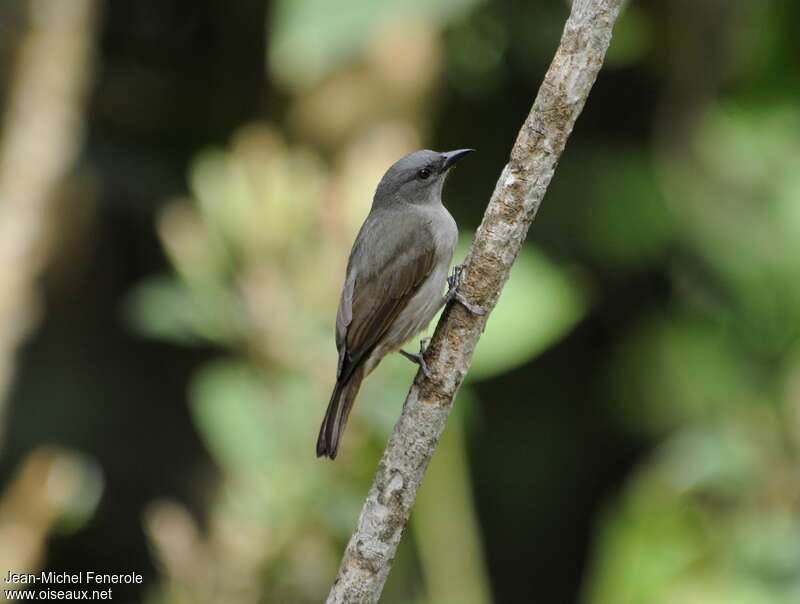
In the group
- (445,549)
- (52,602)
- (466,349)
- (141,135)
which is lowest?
(52,602)

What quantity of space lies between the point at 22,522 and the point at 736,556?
99.7 inches

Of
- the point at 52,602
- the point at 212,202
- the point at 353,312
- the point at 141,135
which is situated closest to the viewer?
the point at 353,312

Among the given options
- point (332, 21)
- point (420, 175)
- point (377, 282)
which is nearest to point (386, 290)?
point (377, 282)

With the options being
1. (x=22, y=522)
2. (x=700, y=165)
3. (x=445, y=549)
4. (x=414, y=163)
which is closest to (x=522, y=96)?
(x=700, y=165)

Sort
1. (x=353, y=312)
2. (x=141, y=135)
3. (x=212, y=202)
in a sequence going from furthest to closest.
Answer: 1. (x=141, y=135)
2. (x=212, y=202)
3. (x=353, y=312)

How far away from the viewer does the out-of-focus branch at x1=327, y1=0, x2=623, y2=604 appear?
2.74m

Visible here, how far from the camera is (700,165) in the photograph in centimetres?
561

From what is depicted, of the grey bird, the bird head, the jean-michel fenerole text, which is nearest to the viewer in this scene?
the grey bird

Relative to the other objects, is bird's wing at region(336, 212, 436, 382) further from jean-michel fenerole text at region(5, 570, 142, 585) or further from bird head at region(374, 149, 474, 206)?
jean-michel fenerole text at region(5, 570, 142, 585)

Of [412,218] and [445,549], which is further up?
[412,218]

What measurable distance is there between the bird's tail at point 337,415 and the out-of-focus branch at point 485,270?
0.83 meters

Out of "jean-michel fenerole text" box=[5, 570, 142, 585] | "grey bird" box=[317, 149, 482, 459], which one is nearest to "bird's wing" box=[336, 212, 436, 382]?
"grey bird" box=[317, 149, 482, 459]

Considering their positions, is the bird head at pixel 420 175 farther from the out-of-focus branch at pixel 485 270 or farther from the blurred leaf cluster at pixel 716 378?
the out-of-focus branch at pixel 485 270

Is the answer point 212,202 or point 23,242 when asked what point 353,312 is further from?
point 23,242
